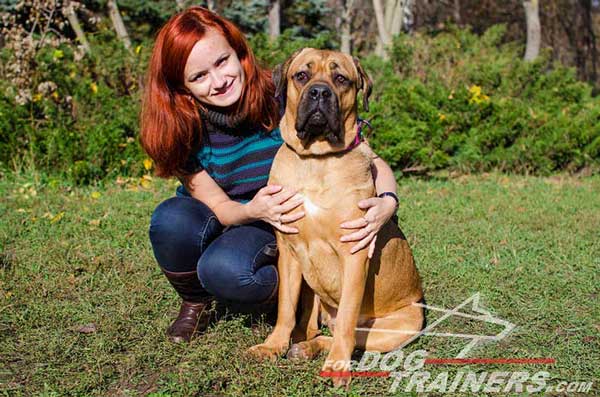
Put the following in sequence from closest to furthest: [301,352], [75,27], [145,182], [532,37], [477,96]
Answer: [301,352]
[145,182]
[477,96]
[75,27]
[532,37]

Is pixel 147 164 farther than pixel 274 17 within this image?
No

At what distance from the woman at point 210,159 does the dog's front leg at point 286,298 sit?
15 cm

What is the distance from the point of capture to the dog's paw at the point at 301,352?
2988 mm

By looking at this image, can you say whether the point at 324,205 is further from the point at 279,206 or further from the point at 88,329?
the point at 88,329

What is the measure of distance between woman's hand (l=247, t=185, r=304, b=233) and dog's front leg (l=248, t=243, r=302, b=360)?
6.7 inches

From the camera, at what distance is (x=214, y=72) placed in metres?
3.27

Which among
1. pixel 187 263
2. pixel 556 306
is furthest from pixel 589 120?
pixel 187 263

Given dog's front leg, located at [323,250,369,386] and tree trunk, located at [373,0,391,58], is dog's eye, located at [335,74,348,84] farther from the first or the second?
tree trunk, located at [373,0,391,58]

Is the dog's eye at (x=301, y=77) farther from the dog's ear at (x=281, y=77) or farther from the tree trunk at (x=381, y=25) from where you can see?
the tree trunk at (x=381, y=25)

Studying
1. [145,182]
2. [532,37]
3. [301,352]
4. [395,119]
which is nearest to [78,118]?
[145,182]

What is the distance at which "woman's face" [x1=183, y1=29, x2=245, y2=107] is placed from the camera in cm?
323

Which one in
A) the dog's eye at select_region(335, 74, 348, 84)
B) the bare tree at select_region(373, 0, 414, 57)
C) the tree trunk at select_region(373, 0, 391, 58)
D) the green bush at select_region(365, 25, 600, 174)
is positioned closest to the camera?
the dog's eye at select_region(335, 74, 348, 84)

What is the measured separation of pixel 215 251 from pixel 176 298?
0.82m

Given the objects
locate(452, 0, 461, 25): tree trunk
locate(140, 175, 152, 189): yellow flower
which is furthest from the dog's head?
locate(452, 0, 461, 25): tree trunk
